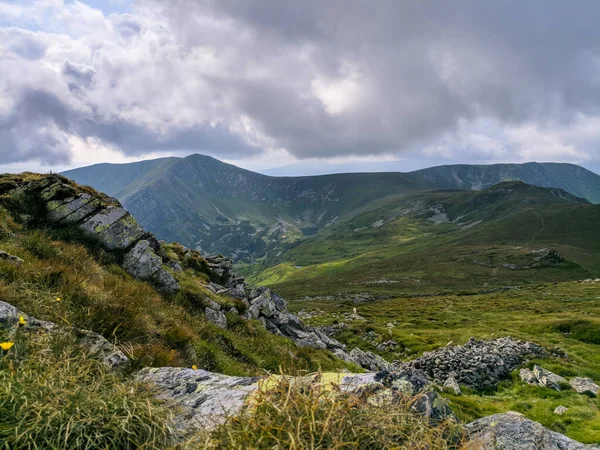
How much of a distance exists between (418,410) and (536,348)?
124ft

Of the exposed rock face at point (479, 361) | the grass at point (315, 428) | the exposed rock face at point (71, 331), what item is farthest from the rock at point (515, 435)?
the exposed rock face at point (479, 361)

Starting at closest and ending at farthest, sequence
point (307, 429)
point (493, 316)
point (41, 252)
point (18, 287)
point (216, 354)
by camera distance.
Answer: point (307, 429) < point (18, 287) < point (216, 354) < point (41, 252) < point (493, 316)

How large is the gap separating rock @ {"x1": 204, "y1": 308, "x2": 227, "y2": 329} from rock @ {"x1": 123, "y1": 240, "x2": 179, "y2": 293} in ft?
9.32

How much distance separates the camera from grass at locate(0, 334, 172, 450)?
141 inches

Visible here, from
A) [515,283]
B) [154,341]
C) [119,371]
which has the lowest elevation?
[515,283]

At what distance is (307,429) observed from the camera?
354 centimetres

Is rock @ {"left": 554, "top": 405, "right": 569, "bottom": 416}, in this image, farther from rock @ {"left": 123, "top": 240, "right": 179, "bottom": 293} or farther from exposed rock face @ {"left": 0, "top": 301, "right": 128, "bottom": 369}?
exposed rock face @ {"left": 0, "top": 301, "right": 128, "bottom": 369}

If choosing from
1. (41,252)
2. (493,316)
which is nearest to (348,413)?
(41,252)

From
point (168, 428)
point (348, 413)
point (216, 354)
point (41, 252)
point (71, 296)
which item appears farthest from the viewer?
point (41, 252)

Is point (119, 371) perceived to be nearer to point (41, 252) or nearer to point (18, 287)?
point (18, 287)

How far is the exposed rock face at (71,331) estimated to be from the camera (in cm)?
631

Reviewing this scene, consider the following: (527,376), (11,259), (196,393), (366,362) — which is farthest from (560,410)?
(11,259)

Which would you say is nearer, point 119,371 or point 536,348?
point 119,371

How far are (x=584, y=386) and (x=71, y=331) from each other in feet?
106
